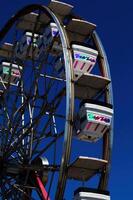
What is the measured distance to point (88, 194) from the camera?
54.8ft

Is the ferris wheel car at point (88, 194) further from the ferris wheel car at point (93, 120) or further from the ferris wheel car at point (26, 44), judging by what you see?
the ferris wheel car at point (26, 44)

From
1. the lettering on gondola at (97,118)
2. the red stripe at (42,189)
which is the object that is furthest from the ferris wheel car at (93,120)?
the red stripe at (42,189)

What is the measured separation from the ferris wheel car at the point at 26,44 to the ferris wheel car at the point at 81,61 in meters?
2.60

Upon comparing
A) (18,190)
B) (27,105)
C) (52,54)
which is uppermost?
(52,54)

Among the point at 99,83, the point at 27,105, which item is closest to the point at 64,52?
the point at 99,83

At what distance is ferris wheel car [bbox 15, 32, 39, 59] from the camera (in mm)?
22705

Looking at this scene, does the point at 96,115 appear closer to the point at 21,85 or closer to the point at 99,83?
the point at 99,83

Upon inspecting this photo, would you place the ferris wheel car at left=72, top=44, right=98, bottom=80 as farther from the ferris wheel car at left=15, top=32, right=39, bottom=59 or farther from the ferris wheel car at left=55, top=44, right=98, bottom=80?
the ferris wheel car at left=15, top=32, right=39, bottom=59

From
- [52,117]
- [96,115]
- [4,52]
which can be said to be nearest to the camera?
[96,115]

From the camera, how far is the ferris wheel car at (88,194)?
16.6 m

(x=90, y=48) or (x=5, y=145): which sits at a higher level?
(x=90, y=48)

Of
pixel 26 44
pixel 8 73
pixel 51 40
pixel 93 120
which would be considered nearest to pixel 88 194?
pixel 93 120

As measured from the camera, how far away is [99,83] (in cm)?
1888

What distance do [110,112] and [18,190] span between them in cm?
404
